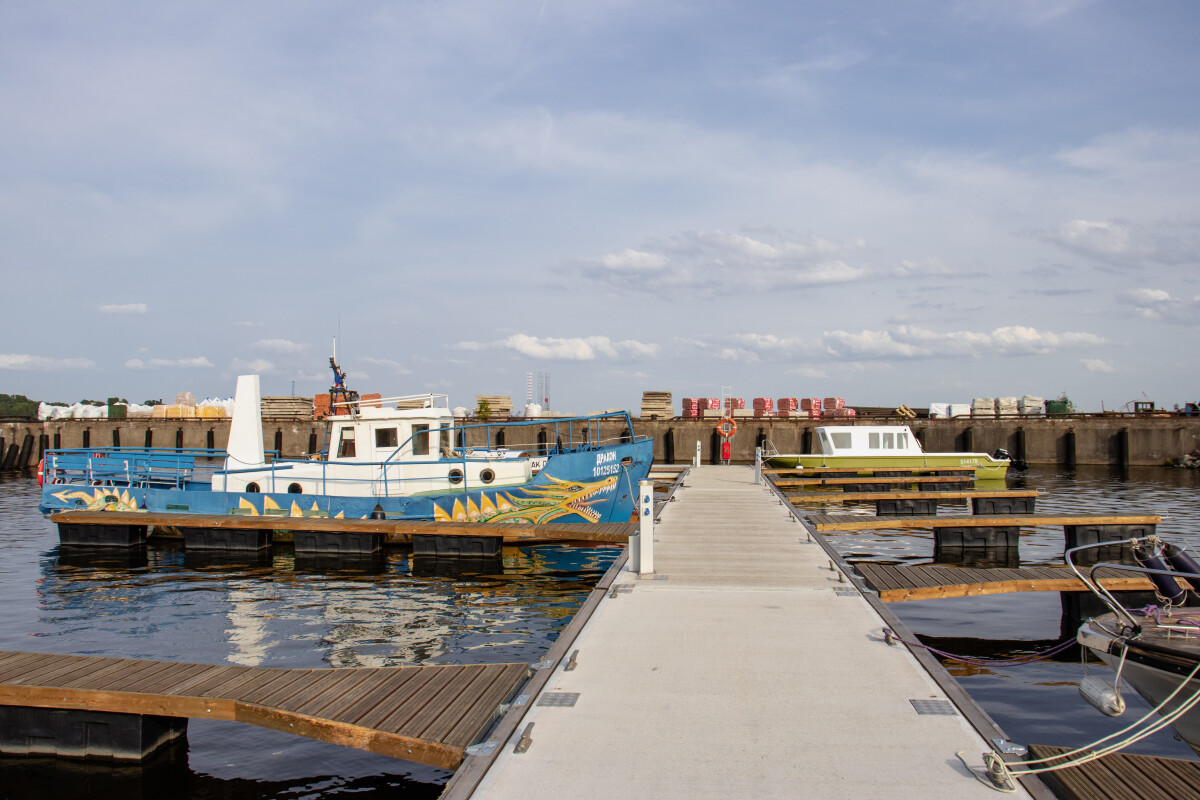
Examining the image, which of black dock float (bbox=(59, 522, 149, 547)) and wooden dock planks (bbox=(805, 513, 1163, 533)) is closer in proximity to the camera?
wooden dock planks (bbox=(805, 513, 1163, 533))

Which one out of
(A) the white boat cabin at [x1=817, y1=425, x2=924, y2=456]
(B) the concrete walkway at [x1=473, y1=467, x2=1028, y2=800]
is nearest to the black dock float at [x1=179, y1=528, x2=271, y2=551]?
(B) the concrete walkway at [x1=473, y1=467, x2=1028, y2=800]

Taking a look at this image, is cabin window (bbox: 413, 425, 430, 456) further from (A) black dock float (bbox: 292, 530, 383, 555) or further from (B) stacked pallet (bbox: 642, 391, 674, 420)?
(B) stacked pallet (bbox: 642, 391, 674, 420)

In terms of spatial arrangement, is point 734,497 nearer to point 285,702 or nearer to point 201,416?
point 285,702

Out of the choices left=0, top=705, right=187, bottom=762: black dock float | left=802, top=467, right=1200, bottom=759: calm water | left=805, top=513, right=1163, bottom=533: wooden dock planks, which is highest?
left=805, top=513, right=1163, bottom=533: wooden dock planks

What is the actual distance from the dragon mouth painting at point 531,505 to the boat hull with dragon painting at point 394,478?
0.02m

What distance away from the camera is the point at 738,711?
18.4ft

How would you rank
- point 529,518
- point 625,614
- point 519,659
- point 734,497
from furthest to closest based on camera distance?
point 734,497
point 529,518
point 519,659
point 625,614

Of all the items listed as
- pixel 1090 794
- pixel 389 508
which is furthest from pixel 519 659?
pixel 389 508

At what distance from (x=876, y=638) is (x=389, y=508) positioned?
42.5 feet

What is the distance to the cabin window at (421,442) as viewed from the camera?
61.3ft

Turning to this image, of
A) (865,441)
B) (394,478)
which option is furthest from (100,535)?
(865,441)

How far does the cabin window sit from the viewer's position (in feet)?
61.3

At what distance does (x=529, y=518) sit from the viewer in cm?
1756

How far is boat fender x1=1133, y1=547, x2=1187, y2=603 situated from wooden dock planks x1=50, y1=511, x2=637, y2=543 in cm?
828
